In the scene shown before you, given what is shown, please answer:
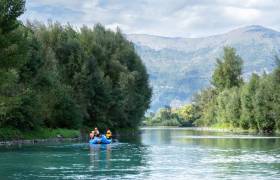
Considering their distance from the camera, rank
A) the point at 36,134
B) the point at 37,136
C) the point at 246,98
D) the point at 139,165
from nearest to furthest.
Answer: the point at 139,165
the point at 37,136
the point at 36,134
the point at 246,98

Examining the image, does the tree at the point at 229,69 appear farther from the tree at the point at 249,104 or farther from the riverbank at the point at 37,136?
the riverbank at the point at 37,136

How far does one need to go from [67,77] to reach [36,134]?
21608 mm

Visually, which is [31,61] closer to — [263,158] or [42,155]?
[42,155]

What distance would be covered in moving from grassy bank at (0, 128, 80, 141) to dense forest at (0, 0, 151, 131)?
3.71 ft

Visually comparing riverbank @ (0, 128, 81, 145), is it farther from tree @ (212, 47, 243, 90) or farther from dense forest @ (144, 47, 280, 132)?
tree @ (212, 47, 243, 90)

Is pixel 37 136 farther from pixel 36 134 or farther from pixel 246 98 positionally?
pixel 246 98

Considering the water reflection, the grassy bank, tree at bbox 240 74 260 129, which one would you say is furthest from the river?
tree at bbox 240 74 260 129

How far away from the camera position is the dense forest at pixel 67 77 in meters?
60.6

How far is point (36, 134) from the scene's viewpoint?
273ft

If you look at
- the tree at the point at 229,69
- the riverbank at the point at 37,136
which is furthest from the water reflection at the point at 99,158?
the tree at the point at 229,69

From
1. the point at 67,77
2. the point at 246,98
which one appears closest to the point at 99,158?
the point at 67,77

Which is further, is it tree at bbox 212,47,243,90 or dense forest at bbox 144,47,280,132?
tree at bbox 212,47,243,90

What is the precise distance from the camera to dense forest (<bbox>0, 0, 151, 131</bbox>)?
199 ft

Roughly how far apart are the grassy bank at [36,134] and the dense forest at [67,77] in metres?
1.13
